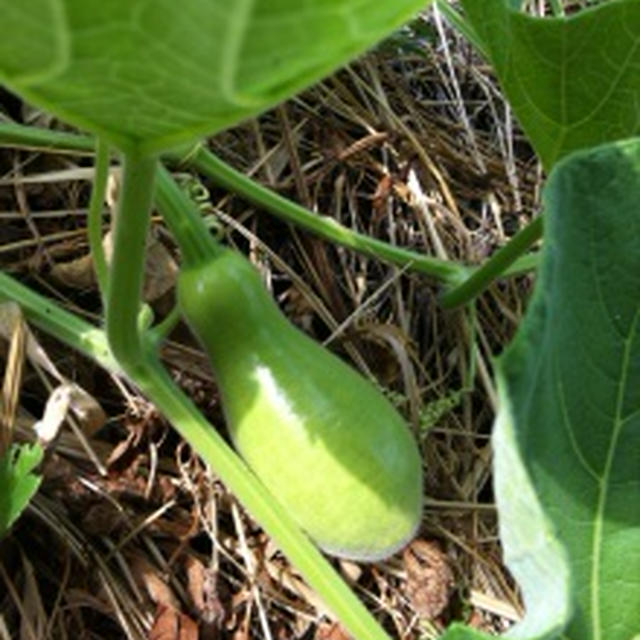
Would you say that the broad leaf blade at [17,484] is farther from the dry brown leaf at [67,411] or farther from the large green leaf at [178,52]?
the large green leaf at [178,52]

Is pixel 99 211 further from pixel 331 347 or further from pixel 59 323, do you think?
pixel 331 347

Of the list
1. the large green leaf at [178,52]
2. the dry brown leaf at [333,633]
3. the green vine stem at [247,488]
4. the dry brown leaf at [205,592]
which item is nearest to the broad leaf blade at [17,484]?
the green vine stem at [247,488]

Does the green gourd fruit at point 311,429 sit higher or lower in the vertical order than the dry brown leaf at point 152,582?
→ higher

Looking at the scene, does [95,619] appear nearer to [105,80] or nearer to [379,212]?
[379,212]

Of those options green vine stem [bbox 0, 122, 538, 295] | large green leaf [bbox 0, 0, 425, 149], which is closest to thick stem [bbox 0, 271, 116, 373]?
green vine stem [bbox 0, 122, 538, 295]

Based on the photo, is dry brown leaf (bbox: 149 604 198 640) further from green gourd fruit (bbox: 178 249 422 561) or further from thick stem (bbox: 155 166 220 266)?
thick stem (bbox: 155 166 220 266)

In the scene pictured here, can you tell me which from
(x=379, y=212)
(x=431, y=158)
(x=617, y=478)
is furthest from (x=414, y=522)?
(x=431, y=158)

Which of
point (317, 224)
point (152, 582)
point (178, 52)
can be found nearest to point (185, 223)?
point (317, 224)

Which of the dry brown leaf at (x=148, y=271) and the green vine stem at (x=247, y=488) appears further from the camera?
the dry brown leaf at (x=148, y=271)
